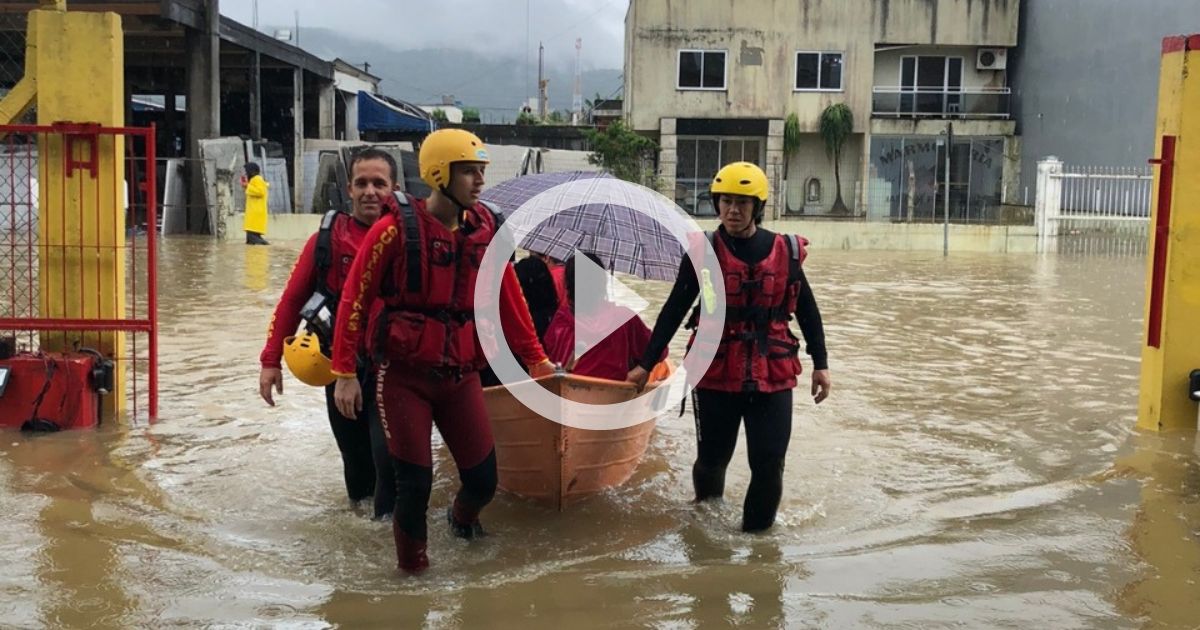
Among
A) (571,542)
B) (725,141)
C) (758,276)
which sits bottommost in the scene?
(571,542)

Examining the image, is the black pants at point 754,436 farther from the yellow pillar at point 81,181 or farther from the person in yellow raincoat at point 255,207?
the person in yellow raincoat at point 255,207

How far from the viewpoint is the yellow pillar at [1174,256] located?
24.3 feet

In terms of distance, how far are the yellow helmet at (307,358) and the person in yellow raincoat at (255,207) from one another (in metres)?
17.6

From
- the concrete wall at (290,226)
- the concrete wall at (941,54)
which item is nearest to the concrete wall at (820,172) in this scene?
the concrete wall at (941,54)

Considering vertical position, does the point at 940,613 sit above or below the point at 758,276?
→ below

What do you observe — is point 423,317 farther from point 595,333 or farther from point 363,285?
point 595,333

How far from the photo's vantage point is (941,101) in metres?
35.8

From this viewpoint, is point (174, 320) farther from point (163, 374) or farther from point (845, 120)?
point (845, 120)

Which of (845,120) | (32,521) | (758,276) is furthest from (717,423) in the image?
(845,120)

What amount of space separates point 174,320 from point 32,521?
7396mm

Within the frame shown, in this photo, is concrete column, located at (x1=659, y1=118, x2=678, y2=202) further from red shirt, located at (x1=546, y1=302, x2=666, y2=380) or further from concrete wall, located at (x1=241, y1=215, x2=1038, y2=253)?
red shirt, located at (x1=546, y1=302, x2=666, y2=380)

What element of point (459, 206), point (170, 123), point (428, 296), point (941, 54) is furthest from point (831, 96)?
point (428, 296)

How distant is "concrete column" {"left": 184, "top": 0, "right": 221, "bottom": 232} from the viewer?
25.4 metres

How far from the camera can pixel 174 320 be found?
12508 millimetres
